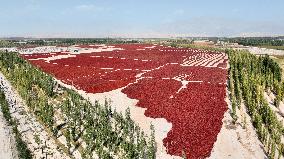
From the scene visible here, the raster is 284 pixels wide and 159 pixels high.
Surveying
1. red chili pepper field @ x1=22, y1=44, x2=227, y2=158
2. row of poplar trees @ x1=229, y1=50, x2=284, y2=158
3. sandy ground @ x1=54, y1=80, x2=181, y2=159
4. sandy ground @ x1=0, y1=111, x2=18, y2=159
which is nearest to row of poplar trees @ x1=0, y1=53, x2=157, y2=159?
sandy ground @ x1=54, y1=80, x2=181, y2=159

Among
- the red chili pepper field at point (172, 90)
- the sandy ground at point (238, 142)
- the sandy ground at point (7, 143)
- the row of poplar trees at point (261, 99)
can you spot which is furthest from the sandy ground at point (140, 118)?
the sandy ground at point (7, 143)

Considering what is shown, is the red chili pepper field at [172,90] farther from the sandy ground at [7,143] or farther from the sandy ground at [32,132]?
the sandy ground at [7,143]

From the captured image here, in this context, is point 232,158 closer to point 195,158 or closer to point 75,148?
point 195,158

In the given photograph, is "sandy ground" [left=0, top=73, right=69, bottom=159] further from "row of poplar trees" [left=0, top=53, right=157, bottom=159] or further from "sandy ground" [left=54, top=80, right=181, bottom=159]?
"sandy ground" [left=54, top=80, right=181, bottom=159]

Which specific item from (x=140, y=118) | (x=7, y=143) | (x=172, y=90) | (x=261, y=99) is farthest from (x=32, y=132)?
(x=261, y=99)

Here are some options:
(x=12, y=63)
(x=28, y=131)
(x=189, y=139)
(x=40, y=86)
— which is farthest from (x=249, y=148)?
(x=12, y=63)

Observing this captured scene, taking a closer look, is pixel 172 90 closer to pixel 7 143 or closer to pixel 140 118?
pixel 140 118
